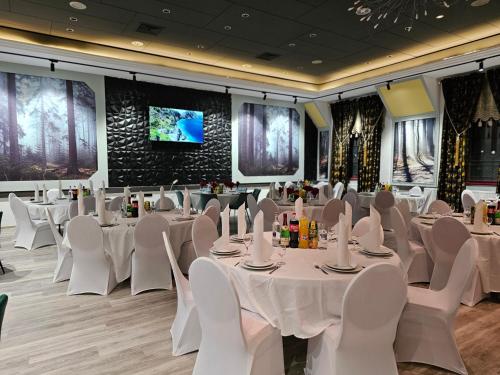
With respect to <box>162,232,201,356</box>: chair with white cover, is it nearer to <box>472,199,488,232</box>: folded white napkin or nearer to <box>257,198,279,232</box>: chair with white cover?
<box>257,198,279,232</box>: chair with white cover

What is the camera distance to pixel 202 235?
3.26m

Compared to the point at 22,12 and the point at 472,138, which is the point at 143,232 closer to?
the point at 22,12

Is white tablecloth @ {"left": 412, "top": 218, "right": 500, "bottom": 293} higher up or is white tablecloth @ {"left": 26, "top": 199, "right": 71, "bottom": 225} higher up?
white tablecloth @ {"left": 26, "top": 199, "right": 71, "bottom": 225}

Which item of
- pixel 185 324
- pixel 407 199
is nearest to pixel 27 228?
pixel 185 324

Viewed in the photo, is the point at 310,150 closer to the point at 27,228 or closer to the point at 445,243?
the point at 445,243

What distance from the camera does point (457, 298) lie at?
2.30 m

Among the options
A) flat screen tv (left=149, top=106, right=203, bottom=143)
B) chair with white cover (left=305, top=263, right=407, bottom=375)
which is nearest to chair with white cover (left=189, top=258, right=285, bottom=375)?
chair with white cover (left=305, top=263, right=407, bottom=375)

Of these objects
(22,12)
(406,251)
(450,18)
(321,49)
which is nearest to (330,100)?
(321,49)

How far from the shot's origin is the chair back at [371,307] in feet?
5.75

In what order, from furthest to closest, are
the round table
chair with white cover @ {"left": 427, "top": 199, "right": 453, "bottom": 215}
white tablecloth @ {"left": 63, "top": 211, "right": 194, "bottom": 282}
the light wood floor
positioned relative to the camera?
chair with white cover @ {"left": 427, "top": 199, "right": 453, "bottom": 215}, white tablecloth @ {"left": 63, "top": 211, "right": 194, "bottom": 282}, the light wood floor, the round table

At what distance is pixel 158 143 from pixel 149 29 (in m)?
3.35

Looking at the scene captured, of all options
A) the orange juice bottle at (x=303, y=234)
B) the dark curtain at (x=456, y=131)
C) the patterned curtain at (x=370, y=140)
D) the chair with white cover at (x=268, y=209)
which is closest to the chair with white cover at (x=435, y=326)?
the orange juice bottle at (x=303, y=234)

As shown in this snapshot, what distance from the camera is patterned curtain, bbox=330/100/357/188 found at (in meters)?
10.4

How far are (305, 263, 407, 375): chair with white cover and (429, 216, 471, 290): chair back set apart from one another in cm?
202
